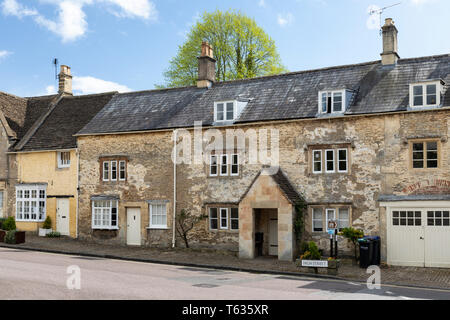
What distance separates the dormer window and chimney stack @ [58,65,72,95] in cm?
2087

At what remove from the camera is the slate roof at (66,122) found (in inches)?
1254

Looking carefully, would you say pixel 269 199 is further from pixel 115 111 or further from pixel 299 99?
pixel 115 111

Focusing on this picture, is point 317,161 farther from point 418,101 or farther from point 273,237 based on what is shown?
point 418,101

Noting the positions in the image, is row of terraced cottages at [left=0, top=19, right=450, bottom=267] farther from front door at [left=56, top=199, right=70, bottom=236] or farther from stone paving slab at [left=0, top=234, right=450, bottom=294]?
stone paving slab at [left=0, top=234, right=450, bottom=294]

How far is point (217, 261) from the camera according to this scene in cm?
2297

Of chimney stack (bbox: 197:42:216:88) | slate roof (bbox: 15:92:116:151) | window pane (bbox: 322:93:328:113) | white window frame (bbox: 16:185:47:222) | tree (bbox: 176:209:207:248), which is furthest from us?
slate roof (bbox: 15:92:116:151)

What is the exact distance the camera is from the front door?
1206 inches

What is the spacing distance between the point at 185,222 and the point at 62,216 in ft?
29.2

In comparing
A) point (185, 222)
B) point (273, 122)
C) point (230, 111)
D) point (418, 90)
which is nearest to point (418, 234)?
point (418, 90)

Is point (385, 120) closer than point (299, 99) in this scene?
Yes

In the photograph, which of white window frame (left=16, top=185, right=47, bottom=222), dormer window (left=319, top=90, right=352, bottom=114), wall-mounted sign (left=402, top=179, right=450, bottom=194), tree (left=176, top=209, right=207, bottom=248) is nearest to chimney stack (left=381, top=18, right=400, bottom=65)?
dormer window (left=319, top=90, right=352, bottom=114)

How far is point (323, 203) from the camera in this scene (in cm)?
2330

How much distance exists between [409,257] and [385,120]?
602cm
